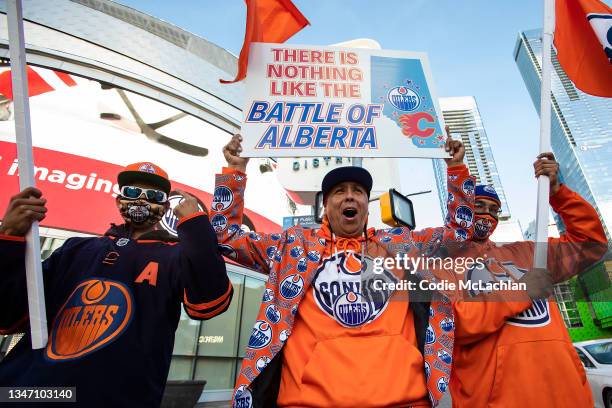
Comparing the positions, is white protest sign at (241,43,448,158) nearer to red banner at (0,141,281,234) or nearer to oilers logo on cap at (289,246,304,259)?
oilers logo on cap at (289,246,304,259)

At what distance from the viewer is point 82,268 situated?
6.32ft

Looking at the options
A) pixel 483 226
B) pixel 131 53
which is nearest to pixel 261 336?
pixel 483 226

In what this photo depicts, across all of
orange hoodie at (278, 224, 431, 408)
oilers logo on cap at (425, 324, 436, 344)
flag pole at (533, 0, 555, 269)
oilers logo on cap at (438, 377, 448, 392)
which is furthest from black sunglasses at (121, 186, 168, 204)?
flag pole at (533, 0, 555, 269)

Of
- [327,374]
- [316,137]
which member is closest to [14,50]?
[316,137]

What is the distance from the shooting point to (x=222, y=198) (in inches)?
84.1

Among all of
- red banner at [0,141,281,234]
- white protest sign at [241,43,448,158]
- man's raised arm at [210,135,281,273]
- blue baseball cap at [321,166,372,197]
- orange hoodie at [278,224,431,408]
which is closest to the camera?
orange hoodie at [278,224,431,408]

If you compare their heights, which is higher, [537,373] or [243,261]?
[243,261]

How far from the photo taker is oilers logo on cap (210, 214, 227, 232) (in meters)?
2.07

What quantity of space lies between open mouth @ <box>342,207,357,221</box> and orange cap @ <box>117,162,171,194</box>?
4.22 ft

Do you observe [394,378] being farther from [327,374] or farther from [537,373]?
[537,373]

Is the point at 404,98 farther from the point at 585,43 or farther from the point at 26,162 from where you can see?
the point at 26,162

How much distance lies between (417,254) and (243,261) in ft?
3.51

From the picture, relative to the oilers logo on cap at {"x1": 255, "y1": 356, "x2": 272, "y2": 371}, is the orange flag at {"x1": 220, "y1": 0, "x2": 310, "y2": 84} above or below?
above

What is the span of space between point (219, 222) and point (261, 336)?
0.77 metres
